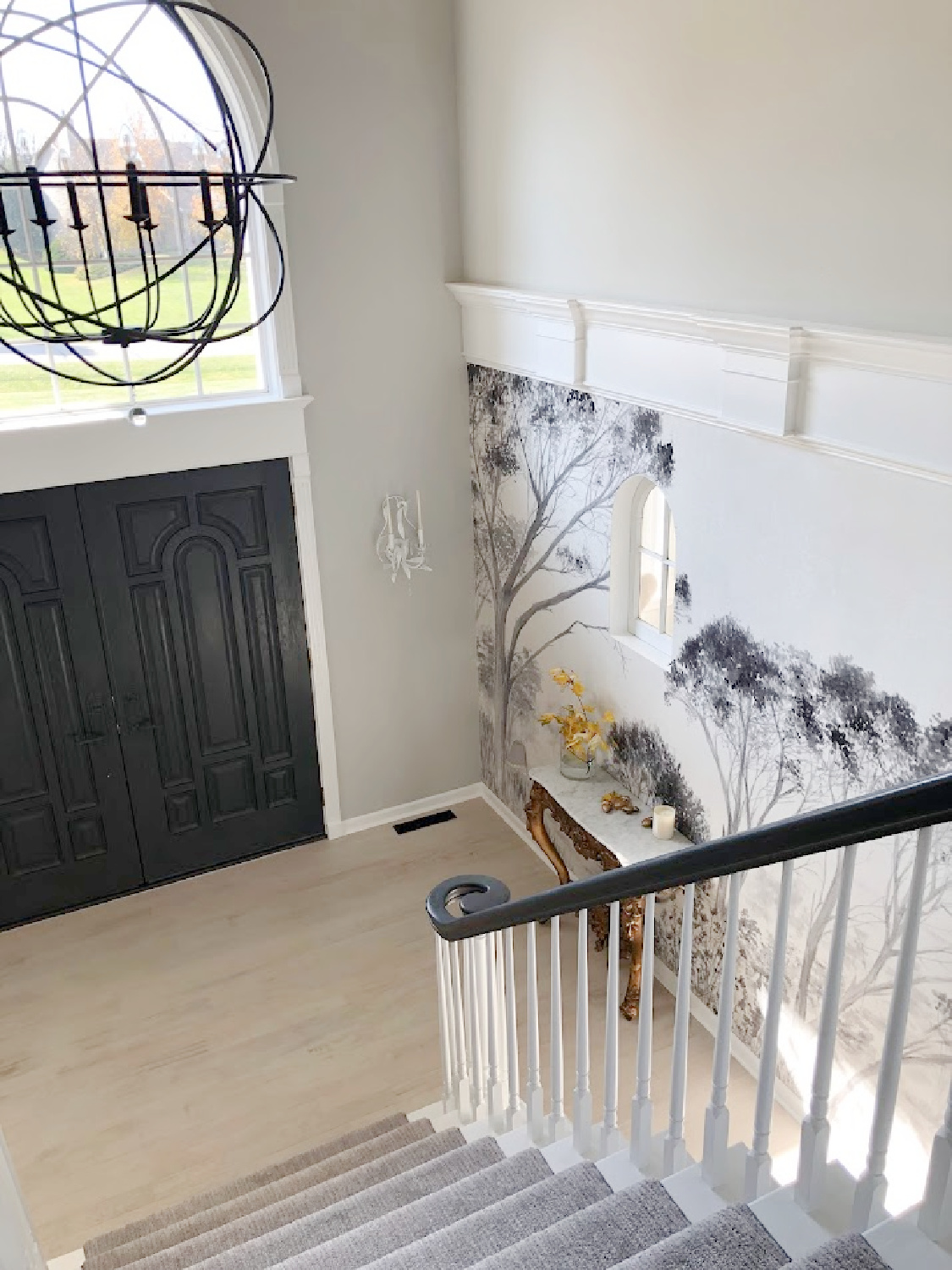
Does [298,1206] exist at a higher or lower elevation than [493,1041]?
lower

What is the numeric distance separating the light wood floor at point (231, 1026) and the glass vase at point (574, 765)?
798 mm

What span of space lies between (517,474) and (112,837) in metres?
2.82

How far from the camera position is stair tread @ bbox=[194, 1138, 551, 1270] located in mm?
2512

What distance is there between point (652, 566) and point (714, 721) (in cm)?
82

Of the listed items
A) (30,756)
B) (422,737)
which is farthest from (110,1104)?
(422,737)

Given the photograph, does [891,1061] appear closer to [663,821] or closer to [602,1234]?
[602,1234]

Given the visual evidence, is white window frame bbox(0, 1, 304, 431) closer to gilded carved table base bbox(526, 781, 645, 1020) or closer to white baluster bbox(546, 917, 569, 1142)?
gilded carved table base bbox(526, 781, 645, 1020)

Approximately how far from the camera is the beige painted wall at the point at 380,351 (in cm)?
481

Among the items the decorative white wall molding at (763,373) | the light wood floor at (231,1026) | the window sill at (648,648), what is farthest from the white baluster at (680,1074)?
the window sill at (648,648)

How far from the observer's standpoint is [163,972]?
16.4 ft

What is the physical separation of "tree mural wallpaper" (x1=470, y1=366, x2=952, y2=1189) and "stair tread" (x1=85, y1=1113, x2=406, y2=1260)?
151 cm

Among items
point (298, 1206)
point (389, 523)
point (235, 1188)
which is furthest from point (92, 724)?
point (298, 1206)

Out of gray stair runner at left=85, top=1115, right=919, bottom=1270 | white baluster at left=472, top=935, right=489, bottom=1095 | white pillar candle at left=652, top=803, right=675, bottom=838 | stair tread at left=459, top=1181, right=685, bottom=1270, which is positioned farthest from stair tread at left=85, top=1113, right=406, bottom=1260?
stair tread at left=459, top=1181, right=685, bottom=1270

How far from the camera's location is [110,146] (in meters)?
4.55
